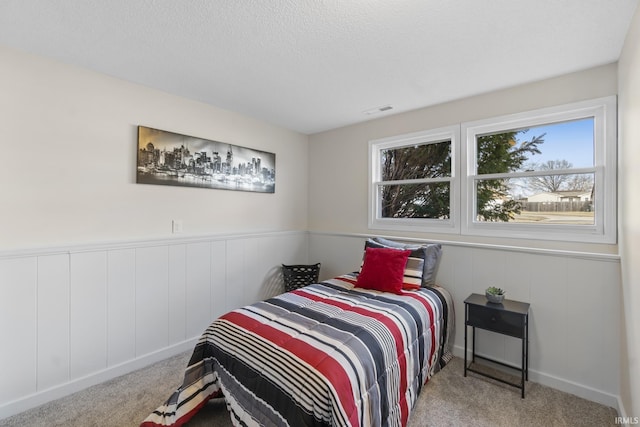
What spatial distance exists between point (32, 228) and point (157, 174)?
896mm

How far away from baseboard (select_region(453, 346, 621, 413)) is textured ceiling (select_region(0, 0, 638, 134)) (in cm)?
228

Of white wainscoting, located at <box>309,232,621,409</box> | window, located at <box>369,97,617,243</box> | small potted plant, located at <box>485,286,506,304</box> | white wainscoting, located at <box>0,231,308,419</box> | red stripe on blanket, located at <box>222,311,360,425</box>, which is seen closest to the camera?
red stripe on blanket, located at <box>222,311,360,425</box>

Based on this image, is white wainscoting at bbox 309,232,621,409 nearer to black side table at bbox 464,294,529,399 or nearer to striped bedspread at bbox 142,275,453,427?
black side table at bbox 464,294,529,399

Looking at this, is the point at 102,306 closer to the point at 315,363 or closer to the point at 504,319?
the point at 315,363

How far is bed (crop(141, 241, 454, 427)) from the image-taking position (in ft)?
4.43

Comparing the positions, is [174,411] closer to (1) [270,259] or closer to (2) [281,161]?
(1) [270,259]

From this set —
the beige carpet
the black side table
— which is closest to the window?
the black side table

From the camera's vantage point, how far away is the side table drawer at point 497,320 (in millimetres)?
2051

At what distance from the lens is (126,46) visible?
1877 mm

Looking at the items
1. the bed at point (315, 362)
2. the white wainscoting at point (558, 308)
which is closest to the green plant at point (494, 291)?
the white wainscoting at point (558, 308)

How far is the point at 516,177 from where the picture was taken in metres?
2.49

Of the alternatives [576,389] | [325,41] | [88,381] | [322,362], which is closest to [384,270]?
[322,362]

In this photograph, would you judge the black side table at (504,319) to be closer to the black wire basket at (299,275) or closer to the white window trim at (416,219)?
the white window trim at (416,219)

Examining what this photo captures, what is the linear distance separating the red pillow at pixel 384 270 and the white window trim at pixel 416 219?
1.78ft
